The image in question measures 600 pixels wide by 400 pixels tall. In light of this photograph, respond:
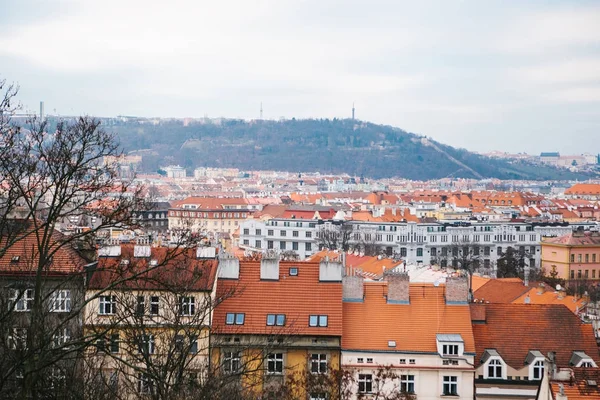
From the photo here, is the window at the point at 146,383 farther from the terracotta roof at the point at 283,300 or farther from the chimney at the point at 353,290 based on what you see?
the chimney at the point at 353,290

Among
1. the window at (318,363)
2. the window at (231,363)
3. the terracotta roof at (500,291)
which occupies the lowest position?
the terracotta roof at (500,291)

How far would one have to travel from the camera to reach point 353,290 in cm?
3153

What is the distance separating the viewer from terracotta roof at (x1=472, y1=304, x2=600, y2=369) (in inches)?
1201

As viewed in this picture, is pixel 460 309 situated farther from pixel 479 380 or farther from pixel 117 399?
pixel 117 399

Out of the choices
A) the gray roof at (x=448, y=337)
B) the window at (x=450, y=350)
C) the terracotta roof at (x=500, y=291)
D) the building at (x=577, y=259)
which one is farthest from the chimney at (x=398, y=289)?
the building at (x=577, y=259)

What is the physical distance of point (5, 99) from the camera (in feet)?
58.3

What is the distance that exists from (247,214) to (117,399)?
127343 mm

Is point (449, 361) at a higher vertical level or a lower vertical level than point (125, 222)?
lower

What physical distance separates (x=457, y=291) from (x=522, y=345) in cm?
230

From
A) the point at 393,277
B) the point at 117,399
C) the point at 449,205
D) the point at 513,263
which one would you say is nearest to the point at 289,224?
the point at 513,263

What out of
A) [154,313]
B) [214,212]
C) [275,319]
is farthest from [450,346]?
[214,212]

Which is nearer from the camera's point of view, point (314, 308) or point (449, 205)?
point (314, 308)

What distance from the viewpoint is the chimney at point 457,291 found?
102 feet

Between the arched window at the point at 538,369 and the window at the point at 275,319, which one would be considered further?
the window at the point at 275,319
